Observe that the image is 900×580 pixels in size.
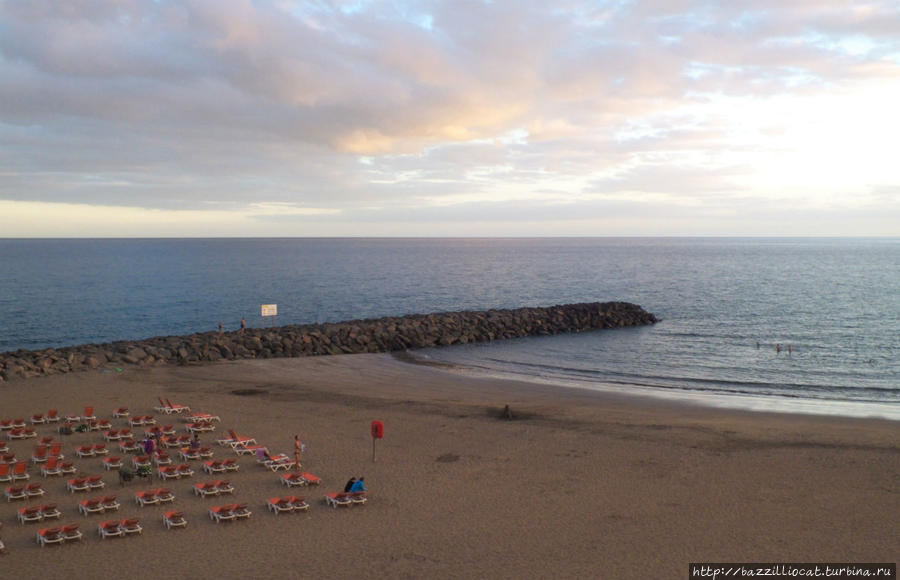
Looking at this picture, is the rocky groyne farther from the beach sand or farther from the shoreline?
the shoreline

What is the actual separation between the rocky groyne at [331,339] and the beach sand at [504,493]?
23.0 ft

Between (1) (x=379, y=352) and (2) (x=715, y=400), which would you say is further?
(1) (x=379, y=352)

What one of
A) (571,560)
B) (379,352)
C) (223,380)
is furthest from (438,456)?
(379,352)

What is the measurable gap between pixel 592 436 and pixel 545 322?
115ft

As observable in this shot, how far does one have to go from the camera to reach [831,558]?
14.0 meters

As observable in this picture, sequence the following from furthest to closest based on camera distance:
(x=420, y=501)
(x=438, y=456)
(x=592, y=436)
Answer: (x=592, y=436)
(x=438, y=456)
(x=420, y=501)

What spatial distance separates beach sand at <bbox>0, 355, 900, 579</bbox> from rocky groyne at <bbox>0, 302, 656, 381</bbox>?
7009 millimetres

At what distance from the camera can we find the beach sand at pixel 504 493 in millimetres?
13812

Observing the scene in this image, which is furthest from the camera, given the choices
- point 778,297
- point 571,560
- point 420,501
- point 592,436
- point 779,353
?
point 778,297

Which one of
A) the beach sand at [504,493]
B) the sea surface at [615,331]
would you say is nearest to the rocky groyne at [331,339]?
the sea surface at [615,331]

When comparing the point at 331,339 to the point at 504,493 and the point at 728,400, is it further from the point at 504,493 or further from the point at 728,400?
the point at 504,493

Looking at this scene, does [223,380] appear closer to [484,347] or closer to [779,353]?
[484,347]

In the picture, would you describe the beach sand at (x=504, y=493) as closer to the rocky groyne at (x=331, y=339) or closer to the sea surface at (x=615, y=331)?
the rocky groyne at (x=331, y=339)

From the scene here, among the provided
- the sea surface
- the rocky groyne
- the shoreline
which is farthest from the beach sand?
the sea surface
